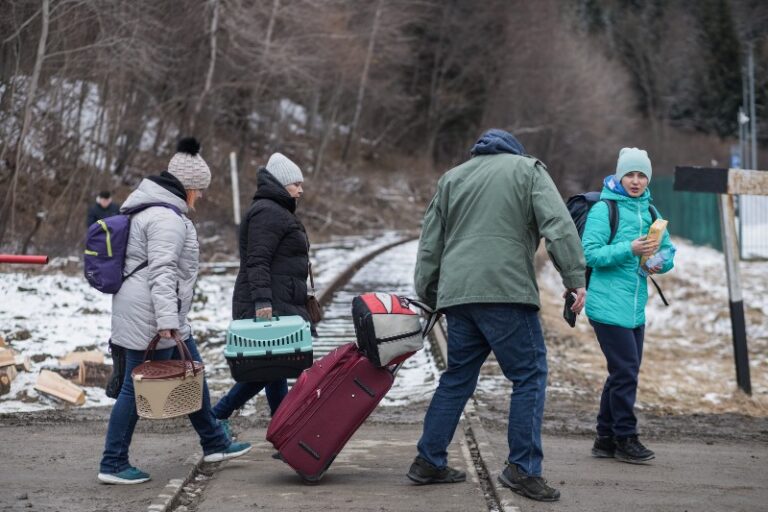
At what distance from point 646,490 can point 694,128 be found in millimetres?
76482

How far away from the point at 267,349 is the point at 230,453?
0.68 metres

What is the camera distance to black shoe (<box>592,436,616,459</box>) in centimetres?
671

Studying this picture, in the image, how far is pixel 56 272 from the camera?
632 inches

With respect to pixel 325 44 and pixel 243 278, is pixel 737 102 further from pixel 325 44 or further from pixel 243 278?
pixel 243 278

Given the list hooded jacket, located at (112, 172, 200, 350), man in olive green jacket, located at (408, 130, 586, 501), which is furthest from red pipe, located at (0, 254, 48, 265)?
man in olive green jacket, located at (408, 130, 586, 501)

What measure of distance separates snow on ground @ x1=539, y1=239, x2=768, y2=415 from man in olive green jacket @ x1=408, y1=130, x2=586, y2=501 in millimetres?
4205

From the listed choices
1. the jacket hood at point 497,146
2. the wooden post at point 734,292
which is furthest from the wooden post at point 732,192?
the jacket hood at point 497,146

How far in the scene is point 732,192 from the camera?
34.0ft

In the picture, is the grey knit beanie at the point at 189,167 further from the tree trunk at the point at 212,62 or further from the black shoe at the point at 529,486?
the tree trunk at the point at 212,62

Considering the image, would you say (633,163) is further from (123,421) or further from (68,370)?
(68,370)

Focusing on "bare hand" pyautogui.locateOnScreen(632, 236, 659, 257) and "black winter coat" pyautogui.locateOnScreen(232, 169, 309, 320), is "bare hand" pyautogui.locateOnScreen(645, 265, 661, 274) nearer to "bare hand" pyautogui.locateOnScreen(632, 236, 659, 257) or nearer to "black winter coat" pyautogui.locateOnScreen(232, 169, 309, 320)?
"bare hand" pyautogui.locateOnScreen(632, 236, 659, 257)

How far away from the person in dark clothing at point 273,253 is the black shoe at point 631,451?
78.7 inches

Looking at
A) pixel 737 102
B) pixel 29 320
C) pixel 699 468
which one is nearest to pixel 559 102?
pixel 737 102

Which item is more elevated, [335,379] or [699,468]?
[335,379]
